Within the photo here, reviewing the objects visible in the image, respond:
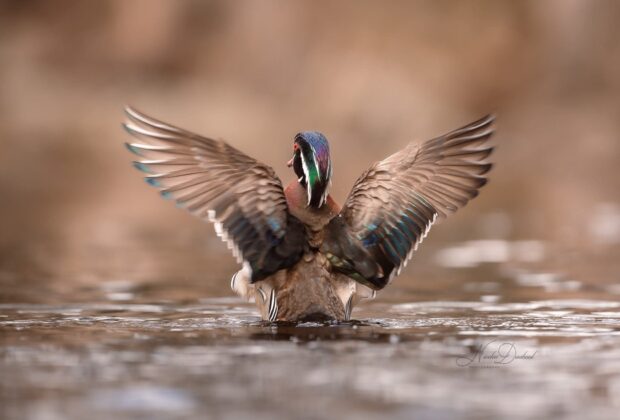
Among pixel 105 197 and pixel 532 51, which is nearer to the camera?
pixel 105 197

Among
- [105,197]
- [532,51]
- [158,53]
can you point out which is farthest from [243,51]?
[105,197]

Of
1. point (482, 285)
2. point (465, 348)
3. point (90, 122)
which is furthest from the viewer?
point (90, 122)

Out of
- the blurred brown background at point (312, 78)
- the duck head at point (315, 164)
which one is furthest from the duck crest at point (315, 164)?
the blurred brown background at point (312, 78)

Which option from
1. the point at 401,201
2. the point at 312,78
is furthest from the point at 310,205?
the point at 312,78

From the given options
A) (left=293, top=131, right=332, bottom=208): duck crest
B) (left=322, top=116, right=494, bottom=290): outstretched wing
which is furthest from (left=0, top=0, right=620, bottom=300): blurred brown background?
(left=293, top=131, right=332, bottom=208): duck crest

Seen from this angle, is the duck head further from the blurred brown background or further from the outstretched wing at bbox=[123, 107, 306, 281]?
the blurred brown background

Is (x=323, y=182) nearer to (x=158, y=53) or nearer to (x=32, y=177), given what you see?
(x=32, y=177)
